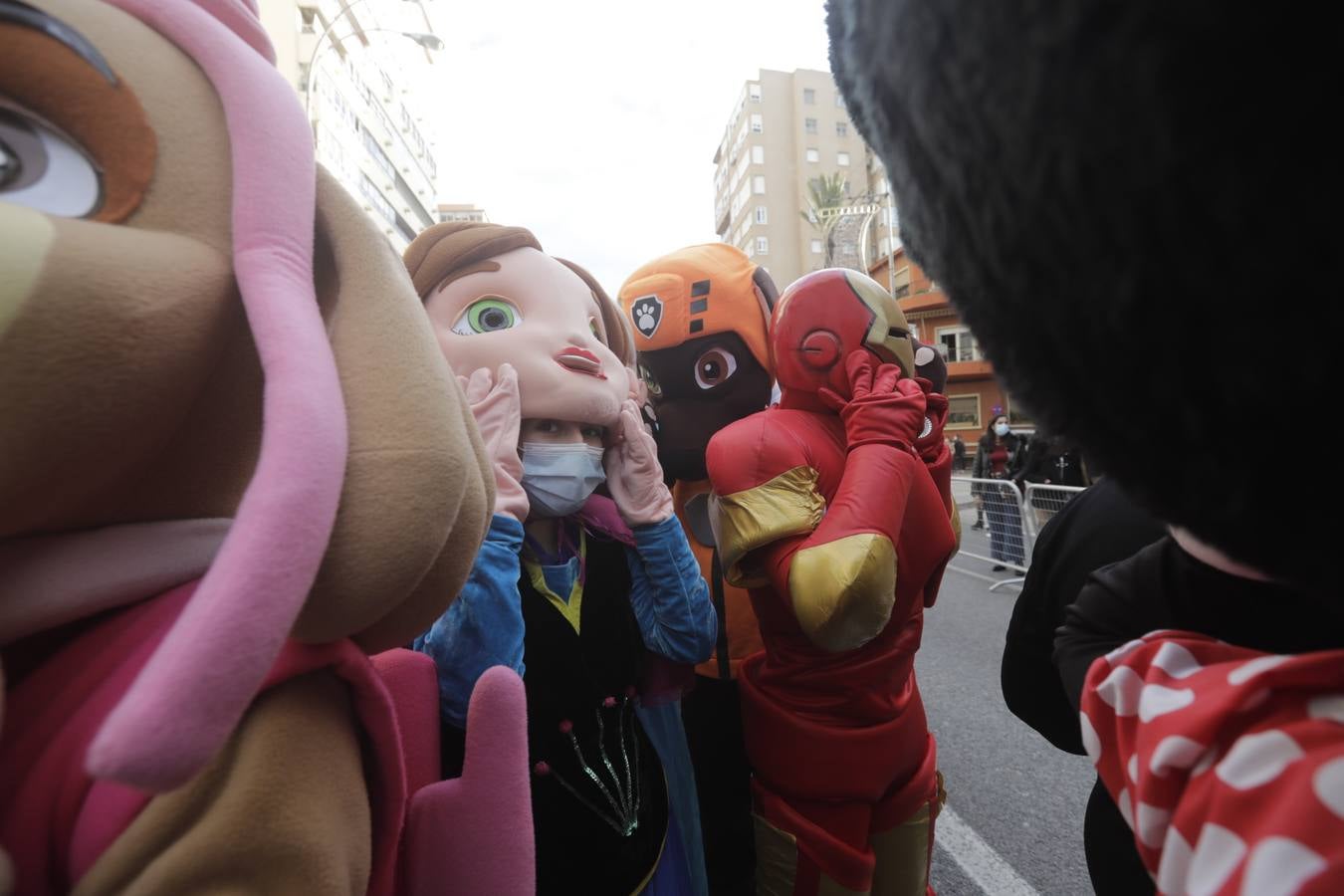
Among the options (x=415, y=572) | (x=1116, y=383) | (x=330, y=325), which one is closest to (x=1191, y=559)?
(x=1116, y=383)

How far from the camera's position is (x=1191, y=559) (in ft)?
2.31

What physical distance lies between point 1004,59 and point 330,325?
23.8 inches

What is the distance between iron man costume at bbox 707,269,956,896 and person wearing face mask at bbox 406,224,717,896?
22 cm

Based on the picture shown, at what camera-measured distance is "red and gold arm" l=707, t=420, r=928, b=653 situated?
140 centimetres

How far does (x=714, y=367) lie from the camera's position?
6.89 feet

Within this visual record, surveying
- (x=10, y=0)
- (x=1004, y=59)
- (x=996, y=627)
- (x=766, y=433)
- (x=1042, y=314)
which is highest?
(x=10, y=0)

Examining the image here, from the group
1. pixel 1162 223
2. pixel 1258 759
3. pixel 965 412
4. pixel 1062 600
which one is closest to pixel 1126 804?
pixel 1258 759

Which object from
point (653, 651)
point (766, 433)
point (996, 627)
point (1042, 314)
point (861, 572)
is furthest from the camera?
point (996, 627)

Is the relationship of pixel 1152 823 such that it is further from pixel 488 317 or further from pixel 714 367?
pixel 714 367

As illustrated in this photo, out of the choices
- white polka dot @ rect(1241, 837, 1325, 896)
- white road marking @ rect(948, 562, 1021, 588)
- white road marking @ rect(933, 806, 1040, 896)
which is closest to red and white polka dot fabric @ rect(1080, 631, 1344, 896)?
white polka dot @ rect(1241, 837, 1325, 896)

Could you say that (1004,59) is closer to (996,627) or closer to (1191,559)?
(1191,559)

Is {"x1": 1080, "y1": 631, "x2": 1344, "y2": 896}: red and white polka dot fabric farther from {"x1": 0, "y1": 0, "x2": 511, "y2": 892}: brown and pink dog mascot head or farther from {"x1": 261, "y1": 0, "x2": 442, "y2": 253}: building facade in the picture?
{"x1": 261, "y1": 0, "x2": 442, "y2": 253}: building facade

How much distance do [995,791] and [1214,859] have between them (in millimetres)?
2765

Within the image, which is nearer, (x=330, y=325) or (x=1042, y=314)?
(x=1042, y=314)
